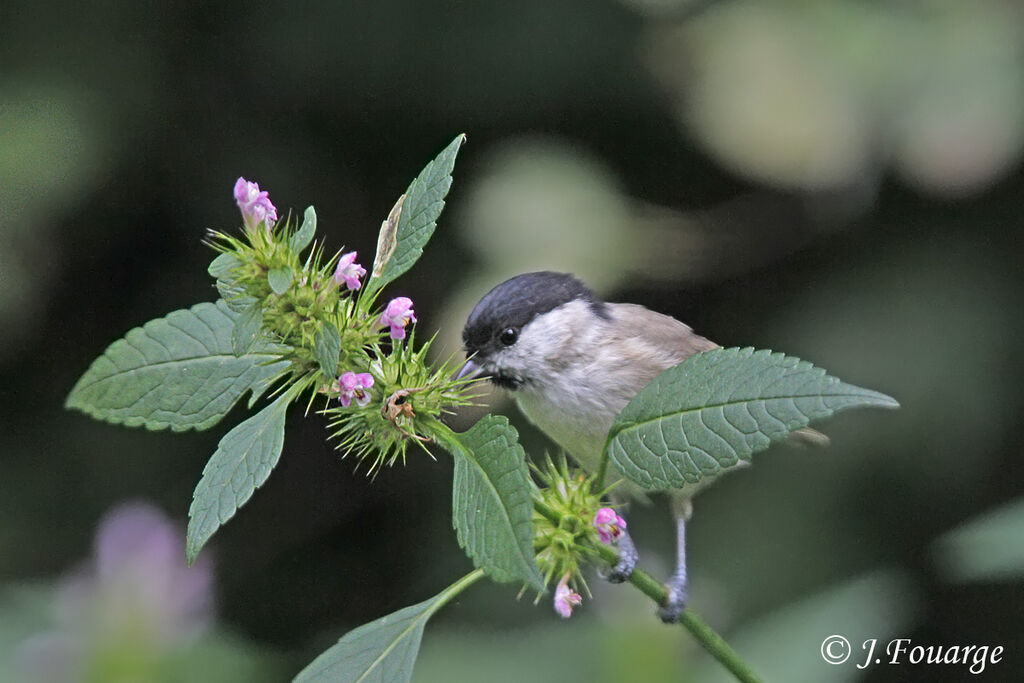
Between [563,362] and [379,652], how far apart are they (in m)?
1.28

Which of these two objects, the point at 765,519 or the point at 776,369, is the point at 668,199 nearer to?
the point at 765,519

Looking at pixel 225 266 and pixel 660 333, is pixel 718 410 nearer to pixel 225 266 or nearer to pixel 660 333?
pixel 225 266

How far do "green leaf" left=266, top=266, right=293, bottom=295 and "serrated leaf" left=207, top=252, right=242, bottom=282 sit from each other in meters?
0.04

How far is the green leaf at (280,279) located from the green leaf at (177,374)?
0.43 feet

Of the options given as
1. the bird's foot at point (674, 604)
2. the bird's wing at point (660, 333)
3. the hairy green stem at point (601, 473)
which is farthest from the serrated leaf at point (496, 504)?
the bird's wing at point (660, 333)

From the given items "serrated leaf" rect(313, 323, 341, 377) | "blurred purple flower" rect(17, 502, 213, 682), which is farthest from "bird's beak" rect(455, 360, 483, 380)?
"serrated leaf" rect(313, 323, 341, 377)

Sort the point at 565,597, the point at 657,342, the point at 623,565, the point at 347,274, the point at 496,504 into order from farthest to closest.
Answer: the point at 657,342
the point at 623,565
the point at 565,597
the point at 347,274
the point at 496,504

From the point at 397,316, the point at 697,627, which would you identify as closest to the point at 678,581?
the point at 697,627

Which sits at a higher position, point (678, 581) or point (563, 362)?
point (563, 362)

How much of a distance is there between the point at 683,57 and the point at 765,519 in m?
1.43

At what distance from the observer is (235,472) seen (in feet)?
3.96

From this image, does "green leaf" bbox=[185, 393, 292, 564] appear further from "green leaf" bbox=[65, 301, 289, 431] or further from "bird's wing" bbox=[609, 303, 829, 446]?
"bird's wing" bbox=[609, 303, 829, 446]

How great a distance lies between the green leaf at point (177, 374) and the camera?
4.33 ft

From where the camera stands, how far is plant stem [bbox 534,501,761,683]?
1.35 metres
